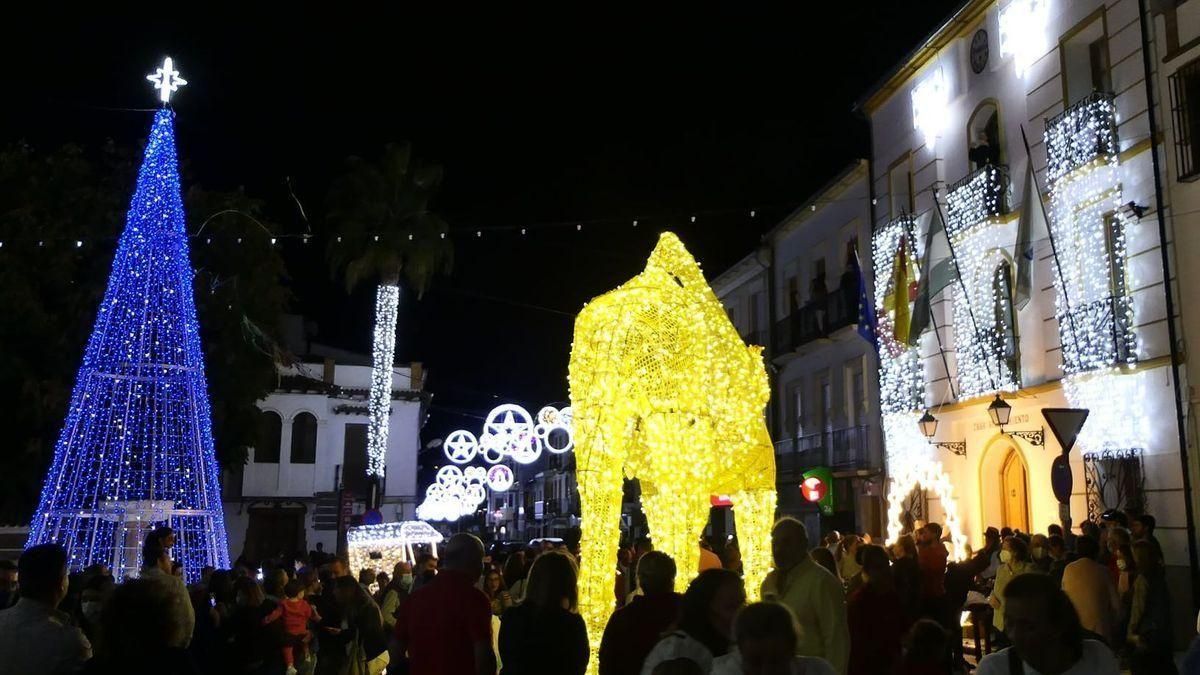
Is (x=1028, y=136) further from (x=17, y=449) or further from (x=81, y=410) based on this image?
(x=17, y=449)

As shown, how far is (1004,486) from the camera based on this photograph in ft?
62.7

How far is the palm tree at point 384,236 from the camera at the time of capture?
3039cm

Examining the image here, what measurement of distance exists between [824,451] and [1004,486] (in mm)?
8852

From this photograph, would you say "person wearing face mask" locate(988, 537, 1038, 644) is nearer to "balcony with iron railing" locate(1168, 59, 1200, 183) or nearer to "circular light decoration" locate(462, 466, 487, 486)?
"balcony with iron railing" locate(1168, 59, 1200, 183)

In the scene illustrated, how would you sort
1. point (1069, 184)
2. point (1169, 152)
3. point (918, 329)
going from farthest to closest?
point (918, 329)
point (1069, 184)
point (1169, 152)

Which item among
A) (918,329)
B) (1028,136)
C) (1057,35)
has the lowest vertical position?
(918,329)

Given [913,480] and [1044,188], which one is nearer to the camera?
[1044,188]

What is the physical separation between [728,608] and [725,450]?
5.87 m

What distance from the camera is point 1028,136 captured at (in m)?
18.1

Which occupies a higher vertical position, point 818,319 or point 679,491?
point 818,319

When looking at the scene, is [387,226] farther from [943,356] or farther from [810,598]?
[810,598]

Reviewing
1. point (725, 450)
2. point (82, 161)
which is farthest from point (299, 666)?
point (82, 161)

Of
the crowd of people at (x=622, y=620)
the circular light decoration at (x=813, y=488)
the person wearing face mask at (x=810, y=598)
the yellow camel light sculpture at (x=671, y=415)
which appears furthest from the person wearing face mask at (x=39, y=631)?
the circular light decoration at (x=813, y=488)

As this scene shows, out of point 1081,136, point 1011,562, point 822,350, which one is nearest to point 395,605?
point 1011,562
